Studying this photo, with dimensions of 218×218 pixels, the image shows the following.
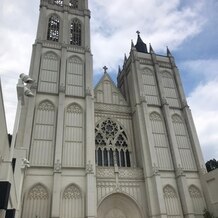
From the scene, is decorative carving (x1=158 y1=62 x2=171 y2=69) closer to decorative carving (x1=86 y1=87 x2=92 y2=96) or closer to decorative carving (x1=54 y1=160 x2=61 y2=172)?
decorative carving (x1=86 y1=87 x2=92 y2=96)

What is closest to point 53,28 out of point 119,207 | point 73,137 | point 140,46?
point 140,46

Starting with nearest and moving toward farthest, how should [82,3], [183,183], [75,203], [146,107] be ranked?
[75,203], [183,183], [146,107], [82,3]

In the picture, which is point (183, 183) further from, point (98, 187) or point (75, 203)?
point (75, 203)

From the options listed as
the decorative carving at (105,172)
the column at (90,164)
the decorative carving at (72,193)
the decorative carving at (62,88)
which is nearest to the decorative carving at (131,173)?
the decorative carving at (105,172)

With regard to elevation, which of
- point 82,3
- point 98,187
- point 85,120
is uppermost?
point 82,3

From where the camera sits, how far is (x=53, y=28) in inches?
1023

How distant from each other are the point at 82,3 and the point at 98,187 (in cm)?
2263

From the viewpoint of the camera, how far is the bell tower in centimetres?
1647

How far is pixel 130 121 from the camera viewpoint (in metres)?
23.6

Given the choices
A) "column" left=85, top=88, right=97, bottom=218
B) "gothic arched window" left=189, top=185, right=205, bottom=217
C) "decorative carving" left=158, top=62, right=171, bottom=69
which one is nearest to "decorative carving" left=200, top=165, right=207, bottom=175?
"gothic arched window" left=189, top=185, right=205, bottom=217

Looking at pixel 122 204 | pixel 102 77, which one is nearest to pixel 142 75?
pixel 102 77

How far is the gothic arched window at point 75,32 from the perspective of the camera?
1030 inches

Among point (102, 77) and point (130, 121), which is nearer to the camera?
point (130, 121)

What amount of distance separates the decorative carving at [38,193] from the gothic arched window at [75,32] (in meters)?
16.0
